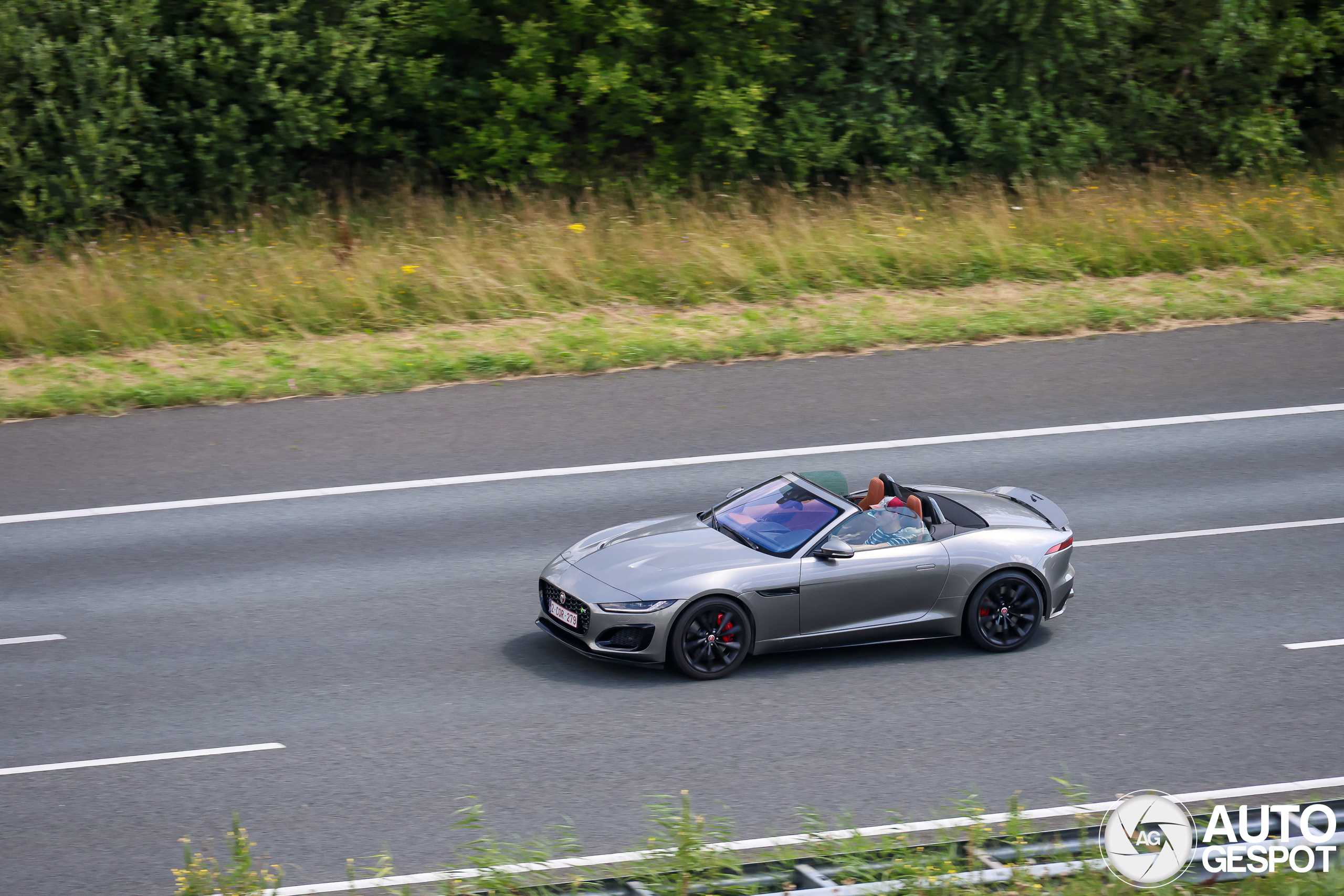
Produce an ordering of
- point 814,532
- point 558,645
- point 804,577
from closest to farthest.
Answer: point 804,577 < point 814,532 < point 558,645

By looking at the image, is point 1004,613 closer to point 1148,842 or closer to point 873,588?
point 873,588

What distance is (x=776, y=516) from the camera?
32.6ft

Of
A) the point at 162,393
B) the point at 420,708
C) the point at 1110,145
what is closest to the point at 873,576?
the point at 420,708

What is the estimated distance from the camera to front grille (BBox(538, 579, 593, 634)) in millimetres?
9242

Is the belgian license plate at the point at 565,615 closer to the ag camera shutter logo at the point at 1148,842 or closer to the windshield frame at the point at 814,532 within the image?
the windshield frame at the point at 814,532

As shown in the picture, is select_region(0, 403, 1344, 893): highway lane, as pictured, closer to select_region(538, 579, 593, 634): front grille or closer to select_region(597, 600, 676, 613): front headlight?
select_region(538, 579, 593, 634): front grille

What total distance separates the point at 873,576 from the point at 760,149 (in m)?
14.9

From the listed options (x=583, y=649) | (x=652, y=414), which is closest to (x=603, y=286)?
(x=652, y=414)

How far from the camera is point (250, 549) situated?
37.8 ft

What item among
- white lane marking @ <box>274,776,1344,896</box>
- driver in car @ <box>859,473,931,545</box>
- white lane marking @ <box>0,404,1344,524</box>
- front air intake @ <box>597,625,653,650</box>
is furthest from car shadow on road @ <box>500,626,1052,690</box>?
white lane marking @ <box>0,404,1344,524</box>

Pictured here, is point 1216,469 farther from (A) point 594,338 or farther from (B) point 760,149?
(B) point 760,149

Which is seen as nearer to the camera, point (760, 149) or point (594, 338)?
point (594, 338)

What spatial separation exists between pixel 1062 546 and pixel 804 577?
2.13 meters

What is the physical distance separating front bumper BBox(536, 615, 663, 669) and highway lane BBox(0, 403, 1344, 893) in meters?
0.16
